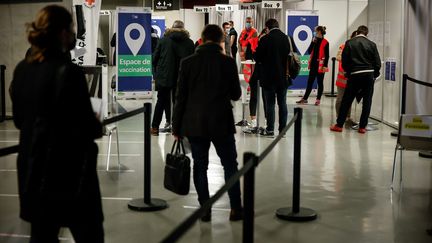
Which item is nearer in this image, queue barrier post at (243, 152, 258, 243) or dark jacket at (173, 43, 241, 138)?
queue barrier post at (243, 152, 258, 243)

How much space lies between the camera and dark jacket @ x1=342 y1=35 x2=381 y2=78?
975 centimetres

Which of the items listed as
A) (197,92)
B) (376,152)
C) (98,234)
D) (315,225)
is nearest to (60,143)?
(98,234)

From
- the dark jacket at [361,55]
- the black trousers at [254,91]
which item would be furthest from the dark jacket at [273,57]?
the dark jacket at [361,55]

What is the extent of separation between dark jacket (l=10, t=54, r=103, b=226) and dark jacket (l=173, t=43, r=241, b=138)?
190 centimetres

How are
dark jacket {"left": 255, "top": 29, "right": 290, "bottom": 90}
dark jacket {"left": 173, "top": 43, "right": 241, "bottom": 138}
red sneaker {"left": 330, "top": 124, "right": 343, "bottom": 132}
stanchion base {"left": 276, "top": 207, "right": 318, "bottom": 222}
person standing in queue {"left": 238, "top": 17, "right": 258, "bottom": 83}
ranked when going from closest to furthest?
dark jacket {"left": 173, "top": 43, "right": 241, "bottom": 138} → stanchion base {"left": 276, "top": 207, "right": 318, "bottom": 222} → dark jacket {"left": 255, "top": 29, "right": 290, "bottom": 90} → red sneaker {"left": 330, "top": 124, "right": 343, "bottom": 132} → person standing in queue {"left": 238, "top": 17, "right": 258, "bottom": 83}

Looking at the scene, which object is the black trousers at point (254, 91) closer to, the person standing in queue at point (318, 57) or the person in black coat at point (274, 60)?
the person in black coat at point (274, 60)

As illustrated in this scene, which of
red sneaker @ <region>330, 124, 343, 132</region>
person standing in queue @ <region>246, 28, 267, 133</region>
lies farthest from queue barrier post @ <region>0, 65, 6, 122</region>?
red sneaker @ <region>330, 124, 343, 132</region>

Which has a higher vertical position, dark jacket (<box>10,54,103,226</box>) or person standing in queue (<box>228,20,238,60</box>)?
person standing in queue (<box>228,20,238,60</box>)

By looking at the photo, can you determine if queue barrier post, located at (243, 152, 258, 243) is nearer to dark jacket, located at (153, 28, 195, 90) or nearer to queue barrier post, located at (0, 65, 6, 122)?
dark jacket, located at (153, 28, 195, 90)

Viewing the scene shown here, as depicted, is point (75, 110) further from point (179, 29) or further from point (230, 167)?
point (179, 29)

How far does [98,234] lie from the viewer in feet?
10.5

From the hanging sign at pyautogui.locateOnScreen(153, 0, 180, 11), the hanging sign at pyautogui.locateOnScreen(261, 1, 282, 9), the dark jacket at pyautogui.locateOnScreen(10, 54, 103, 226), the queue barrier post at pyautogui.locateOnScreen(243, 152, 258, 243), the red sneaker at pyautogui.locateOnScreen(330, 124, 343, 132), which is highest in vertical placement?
the hanging sign at pyautogui.locateOnScreen(153, 0, 180, 11)

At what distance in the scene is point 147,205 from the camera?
223 inches

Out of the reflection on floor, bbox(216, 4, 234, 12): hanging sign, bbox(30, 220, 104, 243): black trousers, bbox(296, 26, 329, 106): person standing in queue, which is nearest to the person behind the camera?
bbox(30, 220, 104, 243): black trousers
